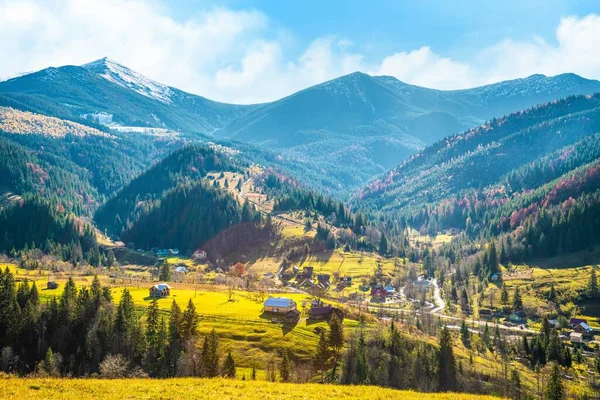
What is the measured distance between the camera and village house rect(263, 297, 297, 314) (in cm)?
11606

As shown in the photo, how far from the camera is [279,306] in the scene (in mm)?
116875

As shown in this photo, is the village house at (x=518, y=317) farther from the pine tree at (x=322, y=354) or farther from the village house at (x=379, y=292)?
the pine tree at (x=322, y=354)

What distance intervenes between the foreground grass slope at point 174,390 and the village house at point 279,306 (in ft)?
226

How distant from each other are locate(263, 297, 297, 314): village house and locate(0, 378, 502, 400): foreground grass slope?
226 ft

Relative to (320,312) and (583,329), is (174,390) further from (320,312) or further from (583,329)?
(583,329)

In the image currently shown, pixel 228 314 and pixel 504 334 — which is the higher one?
pixel 228 314

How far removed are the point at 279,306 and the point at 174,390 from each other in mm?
76685

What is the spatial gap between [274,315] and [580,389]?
74307 mm

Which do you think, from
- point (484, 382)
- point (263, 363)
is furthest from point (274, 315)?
point (484, 382)

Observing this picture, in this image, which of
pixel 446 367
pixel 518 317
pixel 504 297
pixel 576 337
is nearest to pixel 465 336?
pixel 576 337

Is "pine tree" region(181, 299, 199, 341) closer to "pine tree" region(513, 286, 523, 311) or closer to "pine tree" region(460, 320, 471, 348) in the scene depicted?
"pine tree" region(460, 320, 471, 348)

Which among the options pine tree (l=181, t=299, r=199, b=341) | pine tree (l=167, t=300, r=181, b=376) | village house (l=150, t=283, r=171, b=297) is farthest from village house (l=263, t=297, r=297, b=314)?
village house (l=150, t=283, r=171, b=297)

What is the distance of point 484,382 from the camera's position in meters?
96.9

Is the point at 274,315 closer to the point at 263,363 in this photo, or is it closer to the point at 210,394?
the point at 263,363
